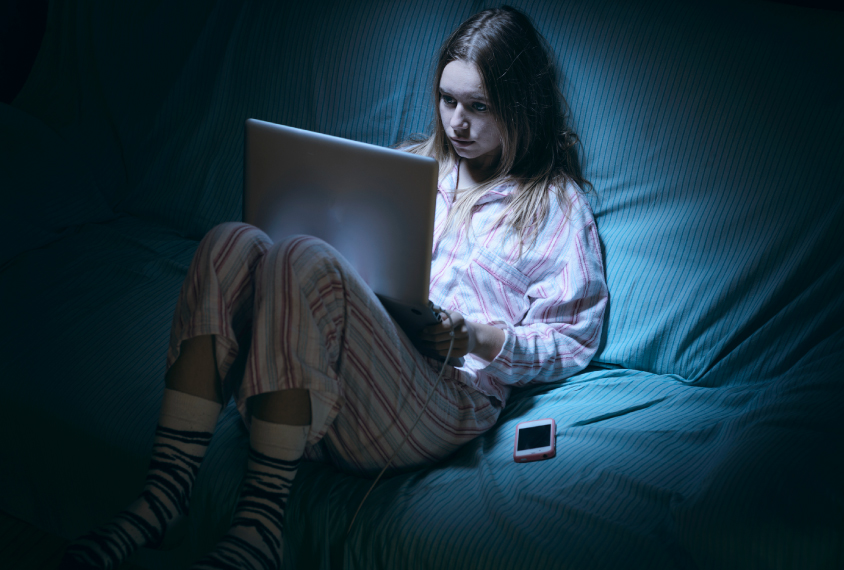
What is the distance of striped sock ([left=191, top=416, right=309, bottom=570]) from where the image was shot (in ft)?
2.95

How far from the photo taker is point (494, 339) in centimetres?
116

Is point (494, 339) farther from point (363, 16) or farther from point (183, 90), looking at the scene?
point (183, 90)

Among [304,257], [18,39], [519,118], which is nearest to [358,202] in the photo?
[304,257]

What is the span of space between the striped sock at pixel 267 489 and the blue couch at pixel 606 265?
13cm

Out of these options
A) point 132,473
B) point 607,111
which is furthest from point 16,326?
point 607,111

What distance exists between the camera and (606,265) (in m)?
1.42

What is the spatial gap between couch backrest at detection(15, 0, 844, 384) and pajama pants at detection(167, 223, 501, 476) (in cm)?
55

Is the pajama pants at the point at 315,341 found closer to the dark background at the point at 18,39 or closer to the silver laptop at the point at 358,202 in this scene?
the silver laptop at the point at 358,202

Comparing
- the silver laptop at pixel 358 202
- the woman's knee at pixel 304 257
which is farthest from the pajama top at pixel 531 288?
the woman's knee at pixel 304 257

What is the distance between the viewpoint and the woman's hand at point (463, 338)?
1.06 metres

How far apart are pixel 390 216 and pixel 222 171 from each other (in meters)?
0.95

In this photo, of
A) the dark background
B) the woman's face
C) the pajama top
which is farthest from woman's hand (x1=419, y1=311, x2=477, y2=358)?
the dark background

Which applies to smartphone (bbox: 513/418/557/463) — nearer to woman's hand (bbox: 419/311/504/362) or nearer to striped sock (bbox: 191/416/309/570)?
woman's hand (bbox: 419/311/504/362)

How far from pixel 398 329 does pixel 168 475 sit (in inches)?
15.1
